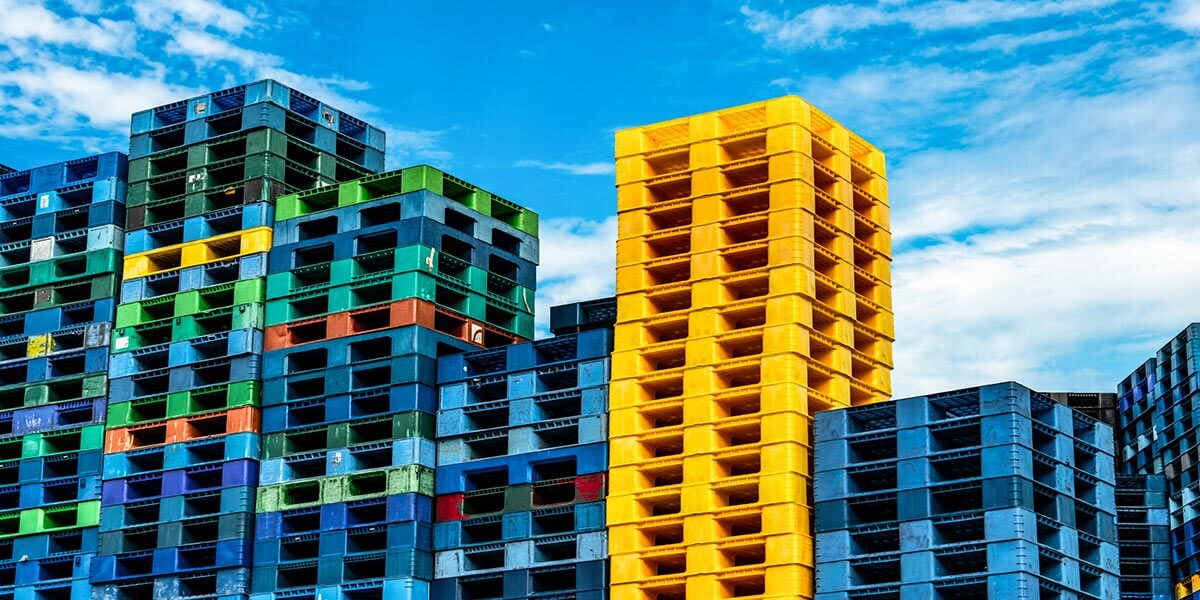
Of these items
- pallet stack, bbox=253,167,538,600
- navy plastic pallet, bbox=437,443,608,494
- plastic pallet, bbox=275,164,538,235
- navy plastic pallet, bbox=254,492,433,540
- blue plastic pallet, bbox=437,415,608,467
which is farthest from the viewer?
plastic pallet, bbox=275,164,538,235

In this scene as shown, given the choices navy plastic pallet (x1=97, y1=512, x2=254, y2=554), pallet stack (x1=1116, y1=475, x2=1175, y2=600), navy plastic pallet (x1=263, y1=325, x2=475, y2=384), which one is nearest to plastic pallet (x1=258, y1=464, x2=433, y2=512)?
navy plastic pallet (x1=97, y1=512, x2=254, y2=554)

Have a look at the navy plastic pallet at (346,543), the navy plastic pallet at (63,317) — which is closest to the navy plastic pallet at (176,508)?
the navy plastic pallet at (346,543)

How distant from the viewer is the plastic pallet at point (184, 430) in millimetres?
107375

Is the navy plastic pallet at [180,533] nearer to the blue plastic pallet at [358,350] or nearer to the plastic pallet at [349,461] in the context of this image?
the plastic pallet at [349,461]

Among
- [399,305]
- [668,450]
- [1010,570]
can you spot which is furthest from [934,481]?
[399,305]

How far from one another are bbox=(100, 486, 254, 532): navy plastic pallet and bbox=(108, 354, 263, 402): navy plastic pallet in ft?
20.1

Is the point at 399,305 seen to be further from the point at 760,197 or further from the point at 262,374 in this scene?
the point at 760,197

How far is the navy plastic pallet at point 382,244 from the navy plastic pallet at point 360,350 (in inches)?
187

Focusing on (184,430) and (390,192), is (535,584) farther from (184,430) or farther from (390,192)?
(390,192)

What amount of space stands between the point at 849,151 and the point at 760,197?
6.70 m

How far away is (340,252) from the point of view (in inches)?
4247

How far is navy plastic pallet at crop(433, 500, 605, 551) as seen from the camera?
96250 mm

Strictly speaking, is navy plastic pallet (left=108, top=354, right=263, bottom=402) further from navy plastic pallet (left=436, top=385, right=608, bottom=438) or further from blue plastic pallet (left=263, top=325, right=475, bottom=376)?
navy plastic pallet (left=436, top=385, right=608, bottom=438)

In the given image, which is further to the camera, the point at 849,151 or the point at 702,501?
the point at 849,151
